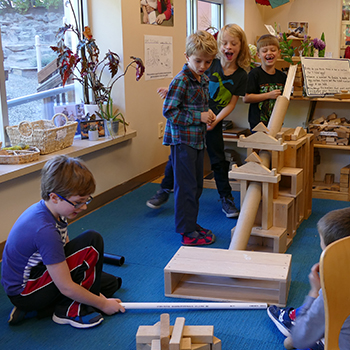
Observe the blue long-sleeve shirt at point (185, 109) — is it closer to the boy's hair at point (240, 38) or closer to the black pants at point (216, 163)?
the boy's hair at point (240, 38)

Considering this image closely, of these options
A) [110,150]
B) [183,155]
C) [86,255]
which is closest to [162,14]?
[110,150]

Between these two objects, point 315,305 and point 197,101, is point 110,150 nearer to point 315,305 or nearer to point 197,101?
point 197,101

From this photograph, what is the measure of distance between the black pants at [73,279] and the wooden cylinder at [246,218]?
0.77 meters

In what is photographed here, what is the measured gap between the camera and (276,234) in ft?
8.36

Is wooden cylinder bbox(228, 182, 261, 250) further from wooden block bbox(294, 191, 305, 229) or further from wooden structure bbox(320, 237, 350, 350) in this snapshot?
wooden structure bbox(320, 237, 350, 350)

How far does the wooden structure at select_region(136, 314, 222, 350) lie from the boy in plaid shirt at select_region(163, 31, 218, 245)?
1.11 meters

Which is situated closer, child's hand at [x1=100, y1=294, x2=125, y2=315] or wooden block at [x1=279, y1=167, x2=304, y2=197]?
child's hand at [x1=100, y1=294, x2=125, y2=315]

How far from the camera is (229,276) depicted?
205 cm

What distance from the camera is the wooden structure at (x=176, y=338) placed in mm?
1529

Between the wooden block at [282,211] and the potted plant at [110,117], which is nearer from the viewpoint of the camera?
the wooden block at [282,211]

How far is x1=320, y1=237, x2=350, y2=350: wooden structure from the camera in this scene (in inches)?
41.3

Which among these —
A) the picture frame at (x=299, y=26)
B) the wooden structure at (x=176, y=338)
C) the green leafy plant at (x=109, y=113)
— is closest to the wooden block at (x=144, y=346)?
the wooden structure at (x=176, y=338)

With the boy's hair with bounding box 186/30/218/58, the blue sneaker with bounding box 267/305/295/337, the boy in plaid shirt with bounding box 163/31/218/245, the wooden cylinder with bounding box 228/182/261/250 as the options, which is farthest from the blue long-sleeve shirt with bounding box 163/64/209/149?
the blue sneaker with bounding box 267/305/295/337

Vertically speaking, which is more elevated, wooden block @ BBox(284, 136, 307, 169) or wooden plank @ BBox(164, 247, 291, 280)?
wooden block @ BBox(284, 136, 307, 169)
